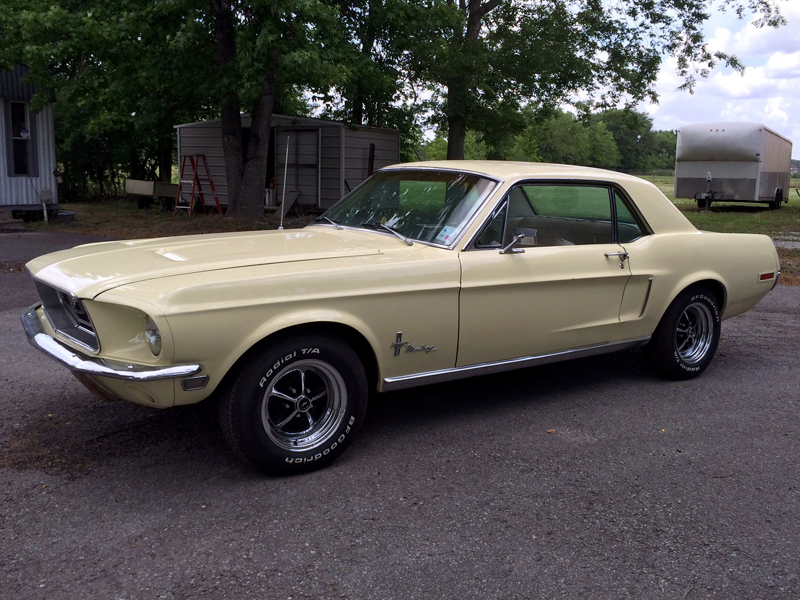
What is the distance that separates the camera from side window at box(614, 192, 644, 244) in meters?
5.21

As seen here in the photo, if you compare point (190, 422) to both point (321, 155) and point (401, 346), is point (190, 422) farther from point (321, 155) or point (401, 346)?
point (321, 155)

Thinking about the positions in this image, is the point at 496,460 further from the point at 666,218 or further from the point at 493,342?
the point at 666,218

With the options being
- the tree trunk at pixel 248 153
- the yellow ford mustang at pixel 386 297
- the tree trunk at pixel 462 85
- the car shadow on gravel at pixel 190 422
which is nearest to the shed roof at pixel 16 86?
the tree trunk at pixel 248 153

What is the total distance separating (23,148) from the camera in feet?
50.6

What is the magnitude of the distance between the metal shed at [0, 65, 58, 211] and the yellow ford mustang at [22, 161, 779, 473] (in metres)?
12.3

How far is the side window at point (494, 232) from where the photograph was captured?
4418 mm

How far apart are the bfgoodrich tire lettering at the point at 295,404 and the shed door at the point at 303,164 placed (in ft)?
49.3

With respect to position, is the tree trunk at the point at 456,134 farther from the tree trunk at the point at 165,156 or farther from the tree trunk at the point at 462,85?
the tree trunk at the point at 165,156

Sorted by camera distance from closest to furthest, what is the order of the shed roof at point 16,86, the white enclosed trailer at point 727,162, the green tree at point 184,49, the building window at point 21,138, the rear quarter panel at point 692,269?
the rear quarter panel at point 692,269 → the green tree at point 184,49 → the shed roof at point 16,86 → the building window at point 21,138 → the white enclosed trailer at point 727,162

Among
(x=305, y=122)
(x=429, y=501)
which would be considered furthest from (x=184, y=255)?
(x=305, y=122)

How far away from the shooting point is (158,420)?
447 centimetres

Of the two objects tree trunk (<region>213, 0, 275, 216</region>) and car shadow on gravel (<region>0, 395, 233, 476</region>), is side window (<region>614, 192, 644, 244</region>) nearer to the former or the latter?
car shadow on gravel (<region>0, 395, 233, 476</region>)

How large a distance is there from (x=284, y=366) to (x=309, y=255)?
2.14 ft

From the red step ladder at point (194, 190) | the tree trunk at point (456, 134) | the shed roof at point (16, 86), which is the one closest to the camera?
the shed roof at point (16, 86)
